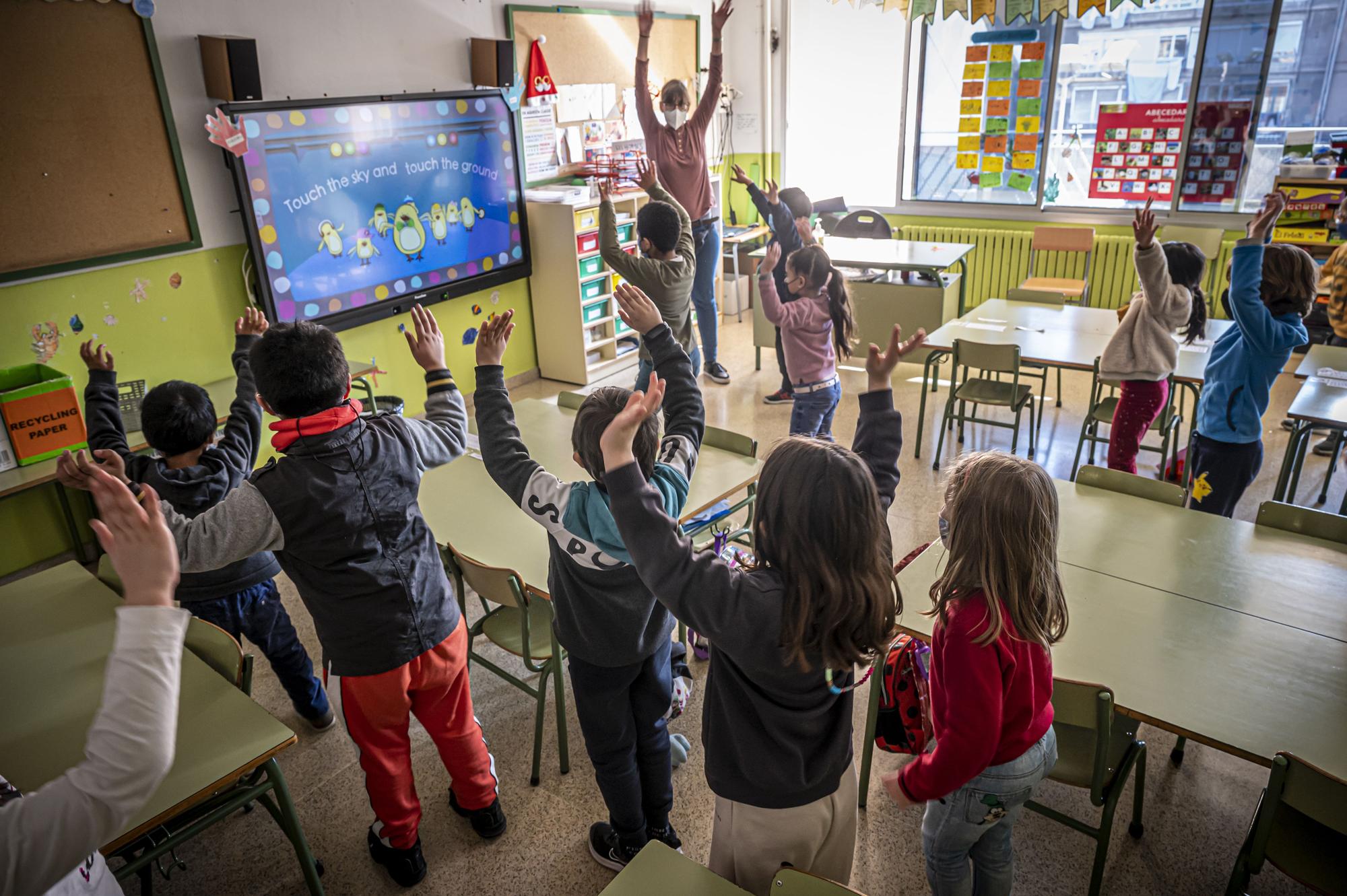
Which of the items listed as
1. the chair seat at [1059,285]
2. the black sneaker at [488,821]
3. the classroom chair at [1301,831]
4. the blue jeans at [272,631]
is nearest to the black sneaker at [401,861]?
the black sneaker at [488,821]

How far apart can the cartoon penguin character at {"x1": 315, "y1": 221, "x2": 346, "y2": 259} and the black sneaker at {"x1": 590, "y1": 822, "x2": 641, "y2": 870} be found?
11.4 feet

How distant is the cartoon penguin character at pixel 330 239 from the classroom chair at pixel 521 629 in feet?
8.64

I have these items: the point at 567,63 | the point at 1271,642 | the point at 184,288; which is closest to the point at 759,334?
the point at 567,63

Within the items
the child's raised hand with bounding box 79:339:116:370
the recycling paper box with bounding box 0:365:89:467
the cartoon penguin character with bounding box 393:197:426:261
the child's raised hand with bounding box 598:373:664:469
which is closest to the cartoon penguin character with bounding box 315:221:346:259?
the cartoon penguin character with bounding box 393:197:426:261

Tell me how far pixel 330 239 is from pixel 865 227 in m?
4.10

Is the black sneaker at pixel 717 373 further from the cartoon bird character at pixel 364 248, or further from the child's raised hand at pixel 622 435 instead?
the child's raised hand at pixel 622 435

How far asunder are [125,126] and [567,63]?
288 cm

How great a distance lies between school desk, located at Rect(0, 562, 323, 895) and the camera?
1655 millimetres

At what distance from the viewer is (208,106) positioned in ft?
13.0

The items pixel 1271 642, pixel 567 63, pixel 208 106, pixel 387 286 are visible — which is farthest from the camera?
pixel 567 63

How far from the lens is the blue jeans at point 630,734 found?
6.39 feet

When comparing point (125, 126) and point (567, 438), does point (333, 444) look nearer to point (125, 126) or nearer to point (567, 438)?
point (567, 438)

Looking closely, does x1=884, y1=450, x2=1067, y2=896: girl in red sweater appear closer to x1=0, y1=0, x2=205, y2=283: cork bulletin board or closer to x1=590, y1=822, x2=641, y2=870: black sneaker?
x1=590, y1=822, x2=641, y2=870: black sneaker

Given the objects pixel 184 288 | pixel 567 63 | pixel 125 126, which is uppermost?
pixel 567 63
